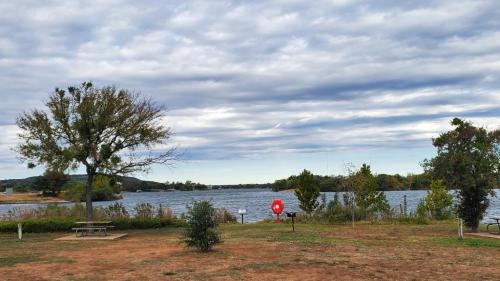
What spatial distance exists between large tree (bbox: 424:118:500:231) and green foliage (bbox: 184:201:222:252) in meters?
8.95

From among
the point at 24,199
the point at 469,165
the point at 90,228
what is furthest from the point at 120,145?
the point at 24,199

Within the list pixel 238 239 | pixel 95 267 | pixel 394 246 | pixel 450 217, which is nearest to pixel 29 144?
pixel 238 239

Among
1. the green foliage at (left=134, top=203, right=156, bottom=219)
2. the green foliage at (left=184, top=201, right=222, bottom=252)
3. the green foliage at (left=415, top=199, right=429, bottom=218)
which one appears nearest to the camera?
the green foliage at (left=184, top=201, right=222, bottom=252)

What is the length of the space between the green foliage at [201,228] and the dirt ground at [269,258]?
286mm

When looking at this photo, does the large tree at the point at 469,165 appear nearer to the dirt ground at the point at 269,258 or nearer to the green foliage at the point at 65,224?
the dirt ground at the point at 269,258

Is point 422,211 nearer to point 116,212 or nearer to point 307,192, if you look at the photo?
point 307,192

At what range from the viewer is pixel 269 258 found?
41.8ft

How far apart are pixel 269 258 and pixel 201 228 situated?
92.1 inches

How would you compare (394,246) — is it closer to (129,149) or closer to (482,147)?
(482,147)

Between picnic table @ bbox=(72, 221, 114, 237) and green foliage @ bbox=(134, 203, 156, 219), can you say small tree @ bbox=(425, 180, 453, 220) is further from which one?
picnic table @ bbox=(72, 221, 114, 237)

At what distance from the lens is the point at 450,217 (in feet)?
90.5

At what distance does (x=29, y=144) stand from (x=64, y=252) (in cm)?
841

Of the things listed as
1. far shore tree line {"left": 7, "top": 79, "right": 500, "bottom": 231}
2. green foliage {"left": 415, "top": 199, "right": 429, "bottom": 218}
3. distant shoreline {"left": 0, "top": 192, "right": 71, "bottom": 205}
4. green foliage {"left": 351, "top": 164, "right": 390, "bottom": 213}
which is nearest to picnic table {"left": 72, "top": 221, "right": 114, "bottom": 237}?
far shore tree line {"left": 7, "top": 79, "right": 500, "bottom": 231}

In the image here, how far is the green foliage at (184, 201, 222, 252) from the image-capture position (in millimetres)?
14141
